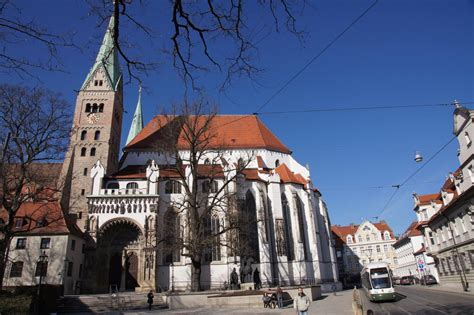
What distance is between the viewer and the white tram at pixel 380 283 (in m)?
20.1

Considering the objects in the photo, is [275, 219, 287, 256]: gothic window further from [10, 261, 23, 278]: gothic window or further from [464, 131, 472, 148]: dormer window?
[10, 261, 23, 278]: gothic window

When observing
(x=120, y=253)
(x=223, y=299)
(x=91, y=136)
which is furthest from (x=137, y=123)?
(x=223, y=299)

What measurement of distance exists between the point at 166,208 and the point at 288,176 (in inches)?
542

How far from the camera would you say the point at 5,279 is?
26.0 metres

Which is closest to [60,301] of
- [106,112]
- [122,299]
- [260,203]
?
[122,299]

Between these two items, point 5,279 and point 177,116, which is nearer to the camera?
point 5,279

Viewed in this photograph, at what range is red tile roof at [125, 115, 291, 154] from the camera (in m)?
38.6

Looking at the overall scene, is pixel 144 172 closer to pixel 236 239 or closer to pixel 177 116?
pixel 177 116

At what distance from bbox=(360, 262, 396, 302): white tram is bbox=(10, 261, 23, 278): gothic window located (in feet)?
84.8

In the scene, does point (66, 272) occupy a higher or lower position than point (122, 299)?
higher

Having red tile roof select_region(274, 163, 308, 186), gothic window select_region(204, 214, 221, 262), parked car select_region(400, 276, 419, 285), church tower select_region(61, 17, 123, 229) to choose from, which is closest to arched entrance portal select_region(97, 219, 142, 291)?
church tower select_region(61, 17, 123, 229)

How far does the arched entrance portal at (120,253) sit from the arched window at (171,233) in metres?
2.50

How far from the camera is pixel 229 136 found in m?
42.7

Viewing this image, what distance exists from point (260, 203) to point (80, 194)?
696 inches
